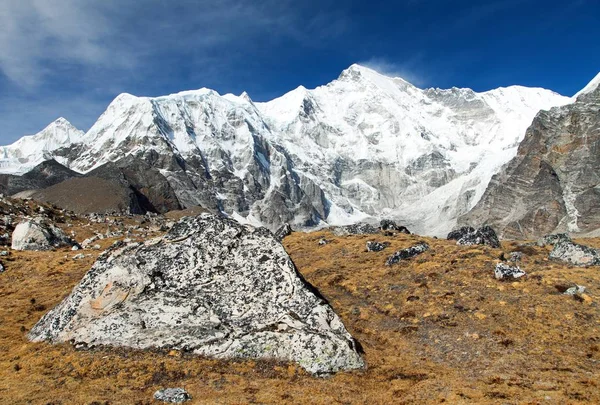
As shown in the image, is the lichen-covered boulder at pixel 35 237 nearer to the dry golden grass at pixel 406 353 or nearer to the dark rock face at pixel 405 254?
the dry golden grass at pixel 406 353

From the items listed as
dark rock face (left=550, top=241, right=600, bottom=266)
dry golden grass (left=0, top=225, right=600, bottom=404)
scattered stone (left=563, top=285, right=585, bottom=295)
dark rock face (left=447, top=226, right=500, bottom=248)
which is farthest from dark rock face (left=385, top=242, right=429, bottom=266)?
scattered stone (left=563, top=285, right=585, bottom=295)

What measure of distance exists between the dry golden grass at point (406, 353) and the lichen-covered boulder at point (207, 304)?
1.02m

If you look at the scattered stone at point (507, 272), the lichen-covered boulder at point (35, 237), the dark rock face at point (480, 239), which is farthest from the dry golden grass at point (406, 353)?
the lichen-covered boulder at point (35, 237)

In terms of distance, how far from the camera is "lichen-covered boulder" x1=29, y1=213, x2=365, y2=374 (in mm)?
23438

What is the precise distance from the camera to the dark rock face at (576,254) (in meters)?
35.2

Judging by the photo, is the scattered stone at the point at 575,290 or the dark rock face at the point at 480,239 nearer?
the scattered stone at the point at 575,290

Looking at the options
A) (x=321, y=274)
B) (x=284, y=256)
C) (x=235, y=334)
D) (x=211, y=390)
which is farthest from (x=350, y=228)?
(x=211, y=390)

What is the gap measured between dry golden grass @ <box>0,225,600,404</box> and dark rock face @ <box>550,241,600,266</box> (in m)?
2.17

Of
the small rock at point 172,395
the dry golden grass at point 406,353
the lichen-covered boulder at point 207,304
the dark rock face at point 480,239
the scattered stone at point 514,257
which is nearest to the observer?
the small rock at point 172,395

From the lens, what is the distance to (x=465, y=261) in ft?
117

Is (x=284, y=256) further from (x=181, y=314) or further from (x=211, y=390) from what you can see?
(x=211, y=390)

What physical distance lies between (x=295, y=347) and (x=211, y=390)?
521cm

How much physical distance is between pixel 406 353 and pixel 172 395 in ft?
43.1

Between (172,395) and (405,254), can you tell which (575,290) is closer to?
(405,254)
